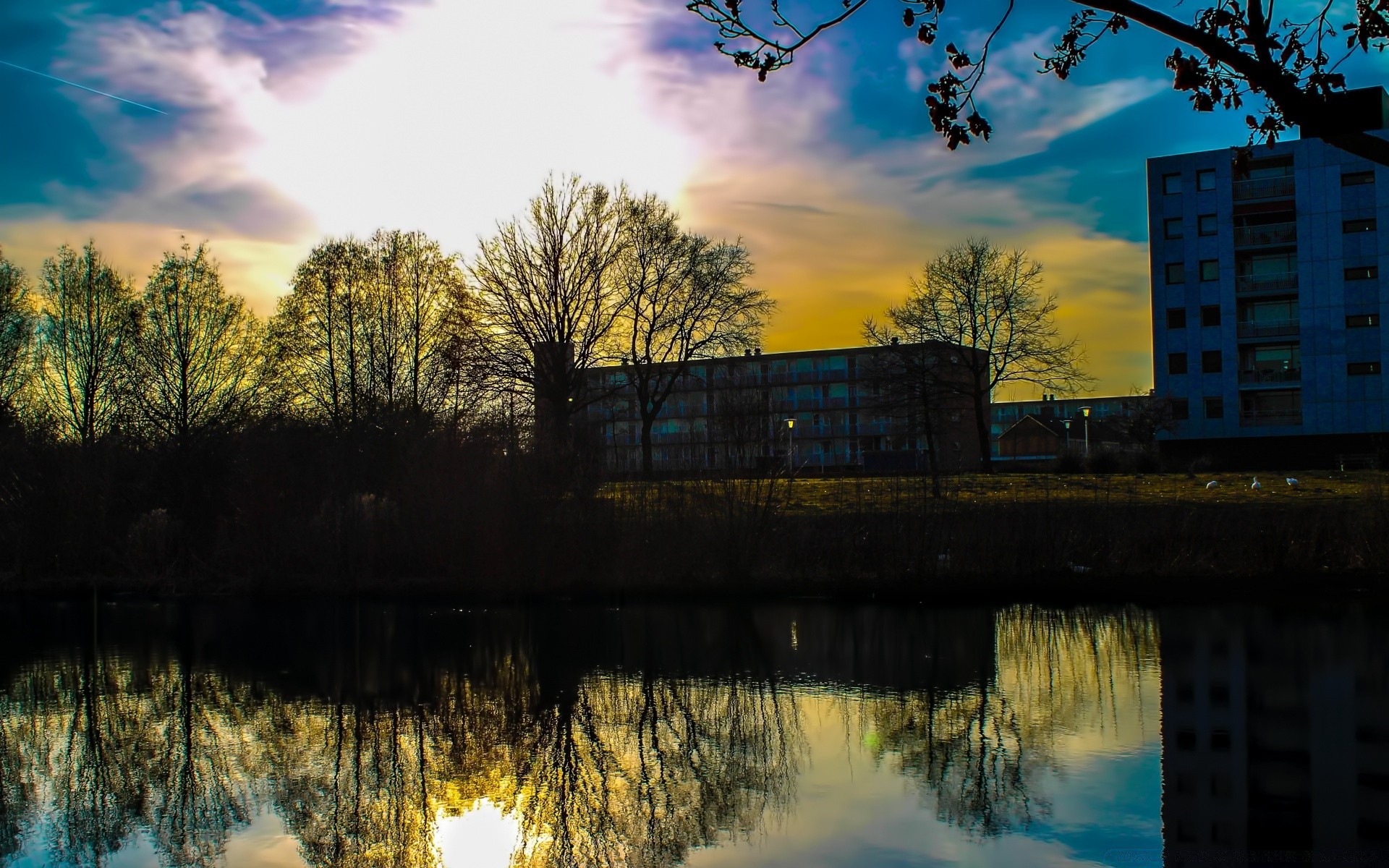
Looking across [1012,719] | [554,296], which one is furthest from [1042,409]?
[1012,719]

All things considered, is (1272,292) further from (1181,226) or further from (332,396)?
(332,396)

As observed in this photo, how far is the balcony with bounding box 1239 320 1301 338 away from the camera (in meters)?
67.2

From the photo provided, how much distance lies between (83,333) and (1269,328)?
204ft

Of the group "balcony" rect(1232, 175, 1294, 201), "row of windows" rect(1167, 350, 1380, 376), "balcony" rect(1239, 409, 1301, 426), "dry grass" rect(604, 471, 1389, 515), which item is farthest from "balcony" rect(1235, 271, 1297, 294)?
"dry grass" rect(604, 471, 1389, 515)

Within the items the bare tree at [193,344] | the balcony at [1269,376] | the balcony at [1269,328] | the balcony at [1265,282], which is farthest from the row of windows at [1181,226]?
the bare tree at [193,344]

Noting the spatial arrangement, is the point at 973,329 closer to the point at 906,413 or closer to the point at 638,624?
the point at 906,413

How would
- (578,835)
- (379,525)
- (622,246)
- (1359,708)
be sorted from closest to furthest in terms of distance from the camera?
(578,835) → (1359,708) → (379,525) → (622,246)

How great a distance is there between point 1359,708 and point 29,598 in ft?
95.2

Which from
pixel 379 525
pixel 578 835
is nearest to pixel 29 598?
pixel 379 525

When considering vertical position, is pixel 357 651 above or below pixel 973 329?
below

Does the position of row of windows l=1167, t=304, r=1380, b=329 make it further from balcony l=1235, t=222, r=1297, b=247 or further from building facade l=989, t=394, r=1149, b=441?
building facade l=989, t=394, r=1149, b=441

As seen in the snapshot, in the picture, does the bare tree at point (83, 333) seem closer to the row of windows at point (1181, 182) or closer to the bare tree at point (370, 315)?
the bare tree at point (370, 315)

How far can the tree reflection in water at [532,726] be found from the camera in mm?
8586

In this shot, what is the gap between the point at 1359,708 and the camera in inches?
448
